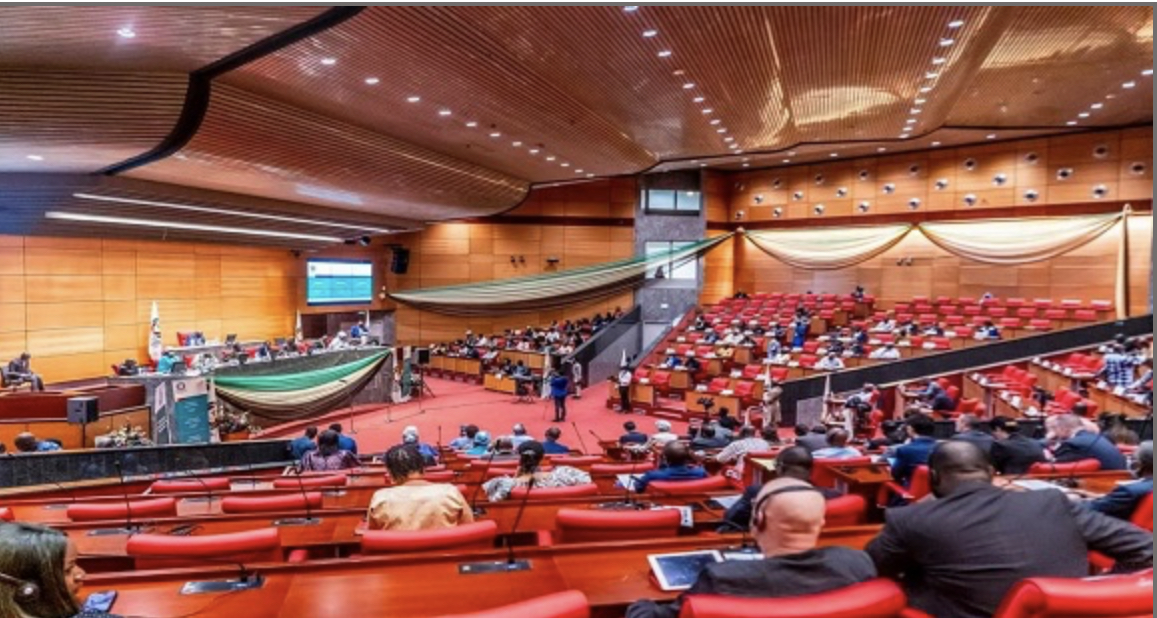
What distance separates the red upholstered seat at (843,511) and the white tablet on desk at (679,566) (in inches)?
37.0

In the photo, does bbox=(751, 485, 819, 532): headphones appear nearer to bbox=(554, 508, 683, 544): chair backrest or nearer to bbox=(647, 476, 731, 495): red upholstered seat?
bbox=(554, 508, 683, 544): chair backrest

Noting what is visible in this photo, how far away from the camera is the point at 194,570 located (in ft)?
7.29

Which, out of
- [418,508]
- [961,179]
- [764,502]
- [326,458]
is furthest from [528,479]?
[961,179]

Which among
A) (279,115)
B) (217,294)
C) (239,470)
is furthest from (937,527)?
(217,294)

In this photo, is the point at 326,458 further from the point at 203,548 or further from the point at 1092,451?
the point at 1092,451

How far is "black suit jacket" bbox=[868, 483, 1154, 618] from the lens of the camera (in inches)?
68.1

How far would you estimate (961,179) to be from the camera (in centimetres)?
1733

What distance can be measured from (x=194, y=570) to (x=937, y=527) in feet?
7.58

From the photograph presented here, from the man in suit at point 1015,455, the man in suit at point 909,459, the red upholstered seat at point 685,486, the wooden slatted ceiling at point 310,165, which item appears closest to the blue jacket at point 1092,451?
the man in suit at point 1015,455

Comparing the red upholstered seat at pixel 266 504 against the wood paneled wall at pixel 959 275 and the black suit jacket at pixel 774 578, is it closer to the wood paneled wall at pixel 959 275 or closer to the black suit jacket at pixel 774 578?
the black suit jacket at pixel 774 578

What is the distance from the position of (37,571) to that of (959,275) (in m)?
19.6

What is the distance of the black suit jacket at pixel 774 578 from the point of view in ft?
5.26

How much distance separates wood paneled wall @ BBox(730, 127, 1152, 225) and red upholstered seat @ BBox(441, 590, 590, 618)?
18.0 m

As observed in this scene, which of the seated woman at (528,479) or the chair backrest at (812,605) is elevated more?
the chair backrest at (812,605)
